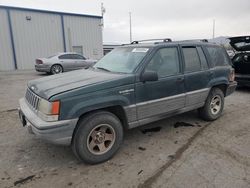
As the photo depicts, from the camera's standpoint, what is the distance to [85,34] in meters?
22.7

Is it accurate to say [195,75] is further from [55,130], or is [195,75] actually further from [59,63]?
[59,63]

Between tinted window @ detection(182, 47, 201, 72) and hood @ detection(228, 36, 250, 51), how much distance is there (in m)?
3.72

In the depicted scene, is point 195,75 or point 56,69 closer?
point 195,75

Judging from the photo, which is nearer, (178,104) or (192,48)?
(178,104)

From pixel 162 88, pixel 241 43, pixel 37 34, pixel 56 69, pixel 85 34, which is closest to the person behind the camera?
pixel 162 88

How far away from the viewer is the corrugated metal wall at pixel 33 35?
61.4 ft

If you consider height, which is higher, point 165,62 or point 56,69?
point 165,62

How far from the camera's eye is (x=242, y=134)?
4273 millimetres

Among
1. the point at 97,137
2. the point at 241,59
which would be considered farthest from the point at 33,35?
the point at 97,137

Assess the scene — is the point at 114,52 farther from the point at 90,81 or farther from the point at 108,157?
the point at 108,157

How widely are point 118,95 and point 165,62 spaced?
1.26 metres

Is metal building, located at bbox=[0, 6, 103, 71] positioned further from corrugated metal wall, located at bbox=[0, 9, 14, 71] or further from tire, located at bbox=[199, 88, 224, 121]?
tire, located at bbox=[199, 88, 224, 121]

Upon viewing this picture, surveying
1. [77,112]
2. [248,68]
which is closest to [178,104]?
[77,112]

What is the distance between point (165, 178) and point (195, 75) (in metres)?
2.32
